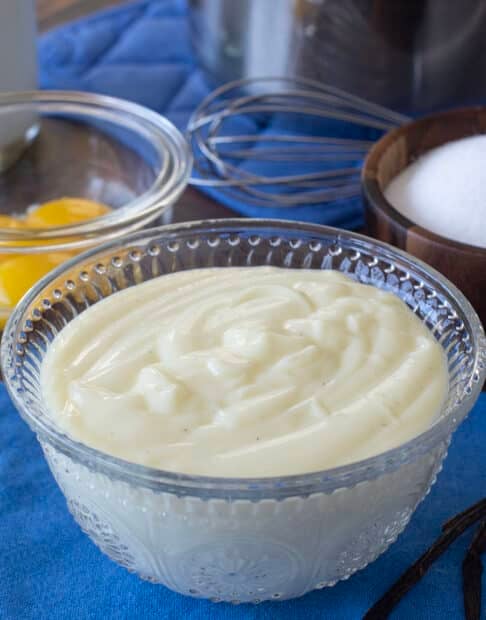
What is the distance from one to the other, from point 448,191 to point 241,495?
63 centimetres

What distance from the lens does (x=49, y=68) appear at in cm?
169

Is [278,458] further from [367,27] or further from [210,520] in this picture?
[367,27]

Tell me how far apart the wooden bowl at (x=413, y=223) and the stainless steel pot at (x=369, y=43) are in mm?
151

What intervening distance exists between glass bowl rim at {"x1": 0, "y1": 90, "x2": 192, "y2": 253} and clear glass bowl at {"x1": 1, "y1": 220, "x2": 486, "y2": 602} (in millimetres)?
155

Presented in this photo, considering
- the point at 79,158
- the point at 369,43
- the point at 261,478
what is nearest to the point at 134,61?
the point at 79,158

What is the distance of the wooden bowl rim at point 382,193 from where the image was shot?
100cm

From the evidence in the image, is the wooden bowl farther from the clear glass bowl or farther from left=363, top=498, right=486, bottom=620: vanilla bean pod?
left=363, top=498, right=486, bottom=620: vanilla bean pod

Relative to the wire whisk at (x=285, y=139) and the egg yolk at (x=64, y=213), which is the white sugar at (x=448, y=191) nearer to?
the wire whisk at (x=285, y=139)

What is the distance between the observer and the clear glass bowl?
646mm

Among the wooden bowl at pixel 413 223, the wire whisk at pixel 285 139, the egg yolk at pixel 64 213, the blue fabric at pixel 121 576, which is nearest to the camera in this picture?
the blue fabric at pixel 121 576

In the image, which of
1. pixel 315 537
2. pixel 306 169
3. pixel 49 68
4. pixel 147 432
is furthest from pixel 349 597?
pixel 49 68

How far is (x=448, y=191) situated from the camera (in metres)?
1.13

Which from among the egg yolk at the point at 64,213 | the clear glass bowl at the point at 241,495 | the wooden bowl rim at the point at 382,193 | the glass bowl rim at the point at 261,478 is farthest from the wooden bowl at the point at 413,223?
the egg yolk at the point at 64,213

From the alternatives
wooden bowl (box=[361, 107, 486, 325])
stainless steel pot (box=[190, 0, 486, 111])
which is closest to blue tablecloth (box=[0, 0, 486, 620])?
wooden bowl (box=[361, 107, 486, 325])
